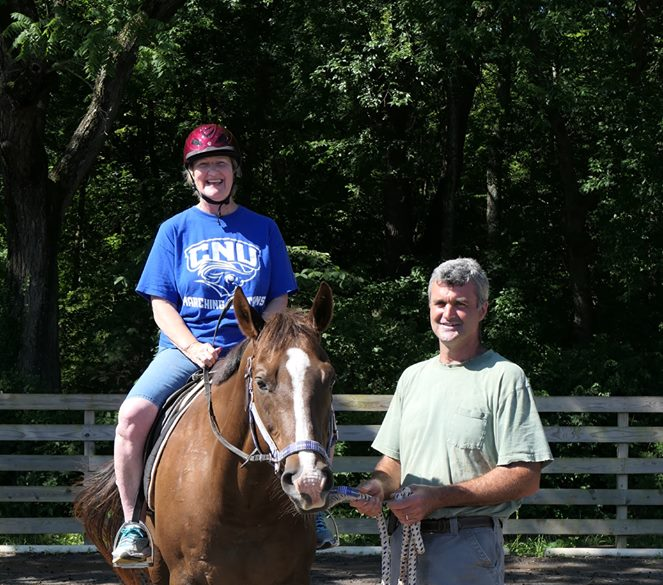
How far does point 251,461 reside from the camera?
407 centimetres

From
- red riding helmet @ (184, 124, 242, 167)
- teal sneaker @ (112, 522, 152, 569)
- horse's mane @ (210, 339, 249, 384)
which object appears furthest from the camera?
red riding helmet @ (184, 124, 242, 167)

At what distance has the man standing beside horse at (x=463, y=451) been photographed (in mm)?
3537

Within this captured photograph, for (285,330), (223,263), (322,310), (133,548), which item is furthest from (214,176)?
(133,548)

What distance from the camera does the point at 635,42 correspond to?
16.2 m

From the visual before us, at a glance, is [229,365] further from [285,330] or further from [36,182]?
[36,182]

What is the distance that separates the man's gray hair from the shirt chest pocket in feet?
1.33

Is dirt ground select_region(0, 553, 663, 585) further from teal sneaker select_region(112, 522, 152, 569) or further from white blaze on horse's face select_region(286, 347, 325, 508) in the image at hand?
white blaze on horse's face select_region(286, 347, 325, 508)

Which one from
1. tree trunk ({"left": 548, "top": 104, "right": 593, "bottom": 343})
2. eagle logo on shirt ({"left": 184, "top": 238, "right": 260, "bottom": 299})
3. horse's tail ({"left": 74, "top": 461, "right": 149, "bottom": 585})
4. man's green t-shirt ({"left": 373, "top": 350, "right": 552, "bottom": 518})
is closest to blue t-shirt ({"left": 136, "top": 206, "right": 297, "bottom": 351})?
eagle logo on shirt ({"left": 184, "top": 238, "right": 260, "bottom": 299})

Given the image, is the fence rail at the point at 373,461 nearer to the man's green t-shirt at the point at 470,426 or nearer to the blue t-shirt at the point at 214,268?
the blue t-shirt at the point at 214,268

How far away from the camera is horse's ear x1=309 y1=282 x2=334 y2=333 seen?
405cm

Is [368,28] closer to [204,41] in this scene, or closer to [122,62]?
[204,41]

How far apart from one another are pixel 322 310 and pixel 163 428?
4.08 ft

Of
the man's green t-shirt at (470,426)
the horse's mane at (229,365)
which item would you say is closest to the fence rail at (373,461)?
the horse's mane at (229,365)

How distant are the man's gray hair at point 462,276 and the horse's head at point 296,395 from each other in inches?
19.9
